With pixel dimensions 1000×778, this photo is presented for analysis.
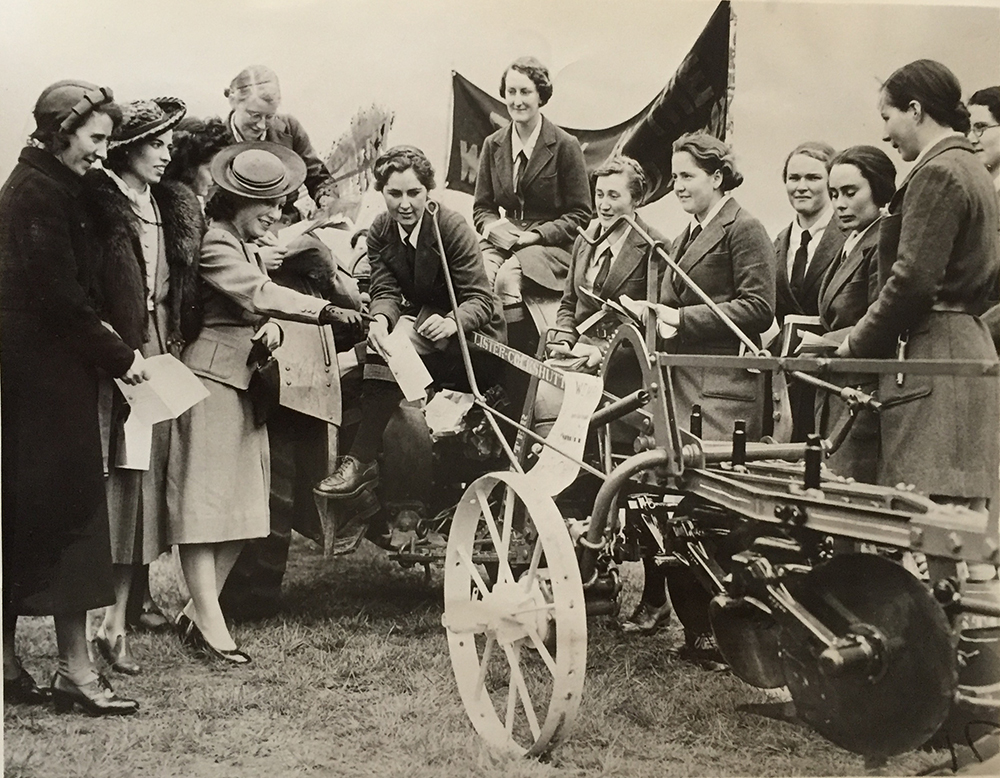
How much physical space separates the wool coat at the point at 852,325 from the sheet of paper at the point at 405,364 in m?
1.38

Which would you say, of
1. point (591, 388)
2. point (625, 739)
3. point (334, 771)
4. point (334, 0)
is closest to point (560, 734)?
point (625, 739)

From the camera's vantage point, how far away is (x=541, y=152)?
3387 millimetres

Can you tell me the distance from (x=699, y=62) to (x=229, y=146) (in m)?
1.64

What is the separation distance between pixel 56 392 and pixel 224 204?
0.83 meters

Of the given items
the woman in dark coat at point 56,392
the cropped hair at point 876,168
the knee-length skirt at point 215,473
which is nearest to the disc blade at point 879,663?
the cropped hair at point 876,168

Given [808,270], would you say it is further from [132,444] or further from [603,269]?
[132,444]

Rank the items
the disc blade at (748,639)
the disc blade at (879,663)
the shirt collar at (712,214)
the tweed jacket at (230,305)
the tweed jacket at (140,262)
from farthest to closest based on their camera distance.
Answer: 1. the shirt collar at (712,214)
2. the tweed jacket at (230,305)
3. the tweed jacket at (140,262)
4. the disc blade at (748,639)
5. the disc blade at (879,663)

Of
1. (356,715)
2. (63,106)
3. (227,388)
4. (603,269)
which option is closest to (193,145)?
(63,106)

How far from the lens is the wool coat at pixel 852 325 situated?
3.23m

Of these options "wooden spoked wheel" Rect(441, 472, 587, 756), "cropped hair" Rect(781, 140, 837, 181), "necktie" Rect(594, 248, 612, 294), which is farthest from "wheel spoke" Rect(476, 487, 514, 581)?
"cropped hair" Rect(781, 140, 837, 181)

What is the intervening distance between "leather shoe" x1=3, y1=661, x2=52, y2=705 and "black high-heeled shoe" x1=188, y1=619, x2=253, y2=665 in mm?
474

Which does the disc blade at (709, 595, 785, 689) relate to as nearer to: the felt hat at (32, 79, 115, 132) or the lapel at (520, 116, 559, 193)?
the lapel at (520, 116, 559, 193)

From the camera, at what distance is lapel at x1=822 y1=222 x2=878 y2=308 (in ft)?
10.8

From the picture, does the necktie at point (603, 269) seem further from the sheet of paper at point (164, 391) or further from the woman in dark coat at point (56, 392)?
the woman in dark coat at point (56, 392)
